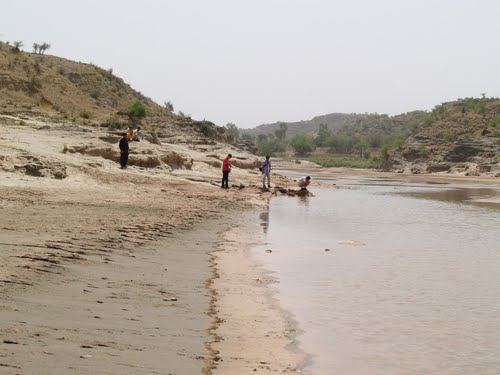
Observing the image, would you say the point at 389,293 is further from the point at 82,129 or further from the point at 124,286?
the point at 82,129

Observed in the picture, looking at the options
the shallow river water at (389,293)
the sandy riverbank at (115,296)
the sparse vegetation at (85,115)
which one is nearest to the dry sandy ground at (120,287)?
the sandy riverbank at (115,296)

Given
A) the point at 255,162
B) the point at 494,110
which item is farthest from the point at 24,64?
the point at 494,110

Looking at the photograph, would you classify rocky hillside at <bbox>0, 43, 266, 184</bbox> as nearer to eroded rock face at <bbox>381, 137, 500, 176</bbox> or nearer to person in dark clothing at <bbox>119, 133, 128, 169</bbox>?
person in dark clothing at <bbox>119, 133, 128, 169</bbox>

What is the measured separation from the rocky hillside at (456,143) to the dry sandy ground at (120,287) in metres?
58.7

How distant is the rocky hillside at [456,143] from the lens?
76.8 m

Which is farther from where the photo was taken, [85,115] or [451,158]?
[451,158]

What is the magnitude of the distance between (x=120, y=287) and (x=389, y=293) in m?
3.83

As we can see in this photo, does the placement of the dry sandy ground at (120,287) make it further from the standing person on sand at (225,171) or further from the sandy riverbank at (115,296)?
the standing person on sand at (225,171)

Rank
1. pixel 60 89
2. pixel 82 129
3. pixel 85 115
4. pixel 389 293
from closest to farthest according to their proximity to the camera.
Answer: pixel 389 293, pixel 82 129, pixel 85 115, pixel 60 89

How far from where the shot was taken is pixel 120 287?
7.26m

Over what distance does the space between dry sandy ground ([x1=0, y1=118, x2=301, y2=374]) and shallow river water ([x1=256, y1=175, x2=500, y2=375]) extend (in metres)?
0.49

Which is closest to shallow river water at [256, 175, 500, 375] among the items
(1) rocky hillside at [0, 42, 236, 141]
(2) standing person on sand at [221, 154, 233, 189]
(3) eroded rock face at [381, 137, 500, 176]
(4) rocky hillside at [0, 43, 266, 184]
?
(4) rocky hillside at [0, 43, 266, 184]

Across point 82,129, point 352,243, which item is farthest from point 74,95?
point 352,243

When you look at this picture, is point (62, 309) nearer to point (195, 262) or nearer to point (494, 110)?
point (195, 262)
